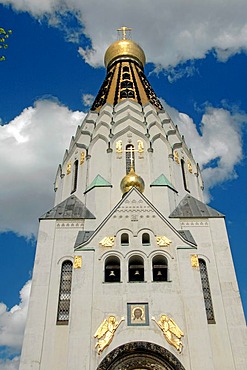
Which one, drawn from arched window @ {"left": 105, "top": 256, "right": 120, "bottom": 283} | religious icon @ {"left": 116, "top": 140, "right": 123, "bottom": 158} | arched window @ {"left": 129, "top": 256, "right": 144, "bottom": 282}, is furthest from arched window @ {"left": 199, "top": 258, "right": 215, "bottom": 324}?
religious icon @ {"left": 116, "top": 140, "right": 123, "bottom": 158}

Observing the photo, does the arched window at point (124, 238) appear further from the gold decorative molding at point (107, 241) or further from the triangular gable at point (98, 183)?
the triangular gable at point (98, 183)

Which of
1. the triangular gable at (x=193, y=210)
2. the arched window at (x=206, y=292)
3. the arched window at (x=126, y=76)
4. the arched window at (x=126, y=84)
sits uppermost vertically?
the arched window at (x=126, y=76)

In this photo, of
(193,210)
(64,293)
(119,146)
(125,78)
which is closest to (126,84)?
(125,78)

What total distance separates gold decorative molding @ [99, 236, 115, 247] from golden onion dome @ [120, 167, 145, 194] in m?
3.06

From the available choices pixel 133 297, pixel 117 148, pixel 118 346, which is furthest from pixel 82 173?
pixel 118 346

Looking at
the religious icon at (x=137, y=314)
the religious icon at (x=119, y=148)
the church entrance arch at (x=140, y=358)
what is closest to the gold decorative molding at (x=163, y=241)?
the religious icon at (x=137, y=314)

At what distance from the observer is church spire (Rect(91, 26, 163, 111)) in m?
→ 26.1

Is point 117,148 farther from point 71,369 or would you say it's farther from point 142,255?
point 71,369

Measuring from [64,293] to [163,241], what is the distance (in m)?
4.26

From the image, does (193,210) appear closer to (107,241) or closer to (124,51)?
(107,241)

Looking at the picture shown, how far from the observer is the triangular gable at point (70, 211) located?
1802cm

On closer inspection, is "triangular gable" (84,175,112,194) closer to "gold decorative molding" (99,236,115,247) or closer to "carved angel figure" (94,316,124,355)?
"gold decorative molding" (99,236,115,247)

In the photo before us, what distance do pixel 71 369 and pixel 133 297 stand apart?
3.10 metres

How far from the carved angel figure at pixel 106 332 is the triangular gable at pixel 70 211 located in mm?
5413
